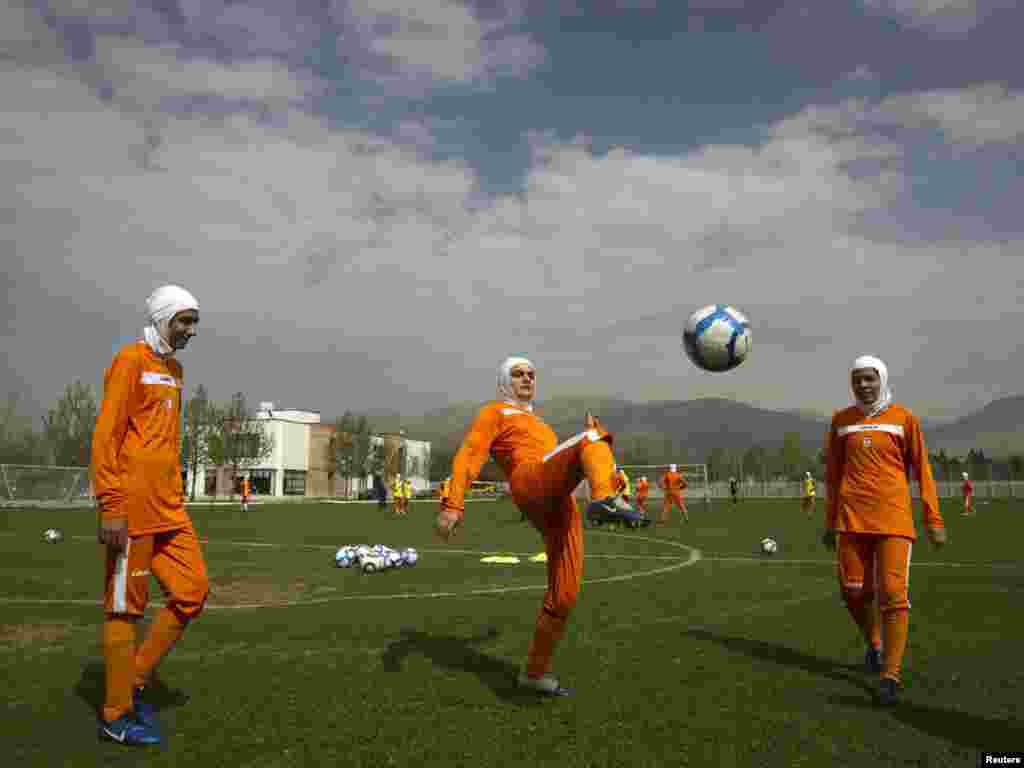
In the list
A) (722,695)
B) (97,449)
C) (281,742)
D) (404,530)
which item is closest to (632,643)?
(722,695)

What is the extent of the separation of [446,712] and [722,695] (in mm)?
1891

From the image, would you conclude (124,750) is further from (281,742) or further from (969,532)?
(969,532)

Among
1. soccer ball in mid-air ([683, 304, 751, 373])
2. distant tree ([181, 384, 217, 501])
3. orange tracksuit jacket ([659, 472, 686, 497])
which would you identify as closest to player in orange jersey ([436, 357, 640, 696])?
soccer ball in mid-air ([683, 304, 751, 373])

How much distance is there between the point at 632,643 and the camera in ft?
23.5

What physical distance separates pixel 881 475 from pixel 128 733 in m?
5.48

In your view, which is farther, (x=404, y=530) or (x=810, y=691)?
(x=404, y=530)

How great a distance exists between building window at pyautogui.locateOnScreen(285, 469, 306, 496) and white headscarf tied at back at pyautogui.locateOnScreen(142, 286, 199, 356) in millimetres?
97676

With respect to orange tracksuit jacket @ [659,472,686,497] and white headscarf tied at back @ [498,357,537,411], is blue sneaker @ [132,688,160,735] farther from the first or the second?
orange tracksuit jacket @ [659,472,686,497]

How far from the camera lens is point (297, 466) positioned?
3964 inches

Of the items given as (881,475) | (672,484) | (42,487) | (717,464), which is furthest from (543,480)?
(717,464)

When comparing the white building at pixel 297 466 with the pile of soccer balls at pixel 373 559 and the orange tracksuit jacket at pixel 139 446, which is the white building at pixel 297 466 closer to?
the pile of soccer balls at pixel 373 559

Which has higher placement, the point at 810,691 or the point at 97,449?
the point at 97,449

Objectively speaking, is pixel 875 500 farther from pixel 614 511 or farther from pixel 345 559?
pixel 345 559

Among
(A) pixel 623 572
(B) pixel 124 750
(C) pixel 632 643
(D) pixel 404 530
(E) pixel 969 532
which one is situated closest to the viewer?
(B) pixel 124 750
